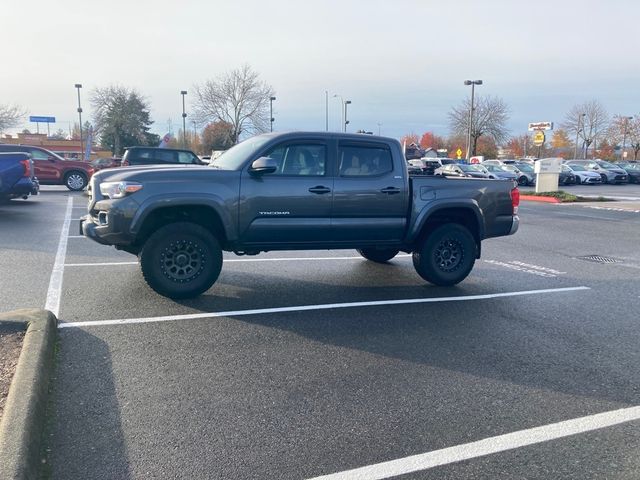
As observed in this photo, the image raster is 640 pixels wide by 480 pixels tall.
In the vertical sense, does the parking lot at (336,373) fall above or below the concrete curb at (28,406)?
below

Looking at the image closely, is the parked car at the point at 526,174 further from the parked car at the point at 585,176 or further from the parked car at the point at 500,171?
the parked car at the point at 585,176

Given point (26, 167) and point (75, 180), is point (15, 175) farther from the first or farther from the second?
point (75, 180)

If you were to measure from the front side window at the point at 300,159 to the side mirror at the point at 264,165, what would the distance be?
284 mm

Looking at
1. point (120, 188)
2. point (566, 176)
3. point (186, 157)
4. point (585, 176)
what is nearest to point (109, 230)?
point (120, 188)

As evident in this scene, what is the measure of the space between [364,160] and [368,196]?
0.49m

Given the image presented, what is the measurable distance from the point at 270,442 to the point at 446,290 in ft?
15.0

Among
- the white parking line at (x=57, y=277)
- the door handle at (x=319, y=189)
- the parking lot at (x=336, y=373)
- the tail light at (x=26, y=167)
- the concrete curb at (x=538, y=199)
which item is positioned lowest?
the parking lot at (x=336, y=373)

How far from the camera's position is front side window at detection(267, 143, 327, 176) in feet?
22.4

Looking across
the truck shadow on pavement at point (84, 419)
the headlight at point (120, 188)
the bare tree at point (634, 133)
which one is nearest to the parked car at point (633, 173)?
the bare tree at point (634, 133)

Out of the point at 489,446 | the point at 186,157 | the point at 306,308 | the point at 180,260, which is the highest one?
the point at 186,157

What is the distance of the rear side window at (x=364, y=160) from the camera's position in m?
7.12

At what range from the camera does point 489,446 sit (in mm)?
3496

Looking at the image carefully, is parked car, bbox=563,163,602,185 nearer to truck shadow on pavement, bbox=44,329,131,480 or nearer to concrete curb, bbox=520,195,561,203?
concrete curb, bbox=520,195,561,203

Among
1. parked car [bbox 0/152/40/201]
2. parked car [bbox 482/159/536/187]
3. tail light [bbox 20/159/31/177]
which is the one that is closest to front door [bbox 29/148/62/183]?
parked car [bbox 0/152/40/201]
